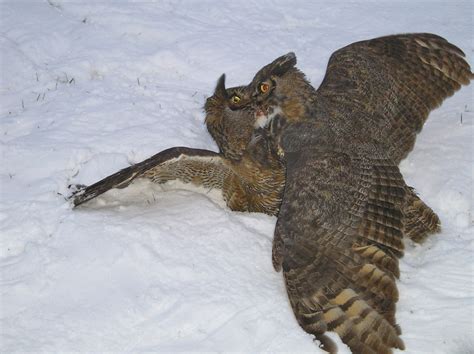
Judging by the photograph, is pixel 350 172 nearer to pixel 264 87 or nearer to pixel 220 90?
pixel 264 87

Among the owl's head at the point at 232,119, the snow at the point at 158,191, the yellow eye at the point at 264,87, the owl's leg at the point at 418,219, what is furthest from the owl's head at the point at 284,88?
the owl's leg at the point at 418,219

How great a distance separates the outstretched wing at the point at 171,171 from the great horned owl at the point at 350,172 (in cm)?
64

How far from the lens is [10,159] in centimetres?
605

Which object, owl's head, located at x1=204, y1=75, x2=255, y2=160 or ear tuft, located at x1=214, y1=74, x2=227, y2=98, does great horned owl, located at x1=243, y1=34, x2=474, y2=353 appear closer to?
owl's head, located at x1=204, y1=75, x2=255, y2=160

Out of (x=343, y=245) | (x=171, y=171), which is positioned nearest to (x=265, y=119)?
(x=171, y=171)

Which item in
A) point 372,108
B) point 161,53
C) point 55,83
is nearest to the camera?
point 372,108

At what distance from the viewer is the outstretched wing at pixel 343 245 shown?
429 cm

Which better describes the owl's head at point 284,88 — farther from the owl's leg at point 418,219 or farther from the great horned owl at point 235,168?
the owl's leg at point 418,219

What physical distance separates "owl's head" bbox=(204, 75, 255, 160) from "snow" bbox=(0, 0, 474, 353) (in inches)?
18.9

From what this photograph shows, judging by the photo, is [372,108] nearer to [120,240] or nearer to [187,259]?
[187,259]

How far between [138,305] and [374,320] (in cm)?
175

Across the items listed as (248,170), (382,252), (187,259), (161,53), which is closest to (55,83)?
(161,53)

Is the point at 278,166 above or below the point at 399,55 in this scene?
below

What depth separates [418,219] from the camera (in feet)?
17.4
